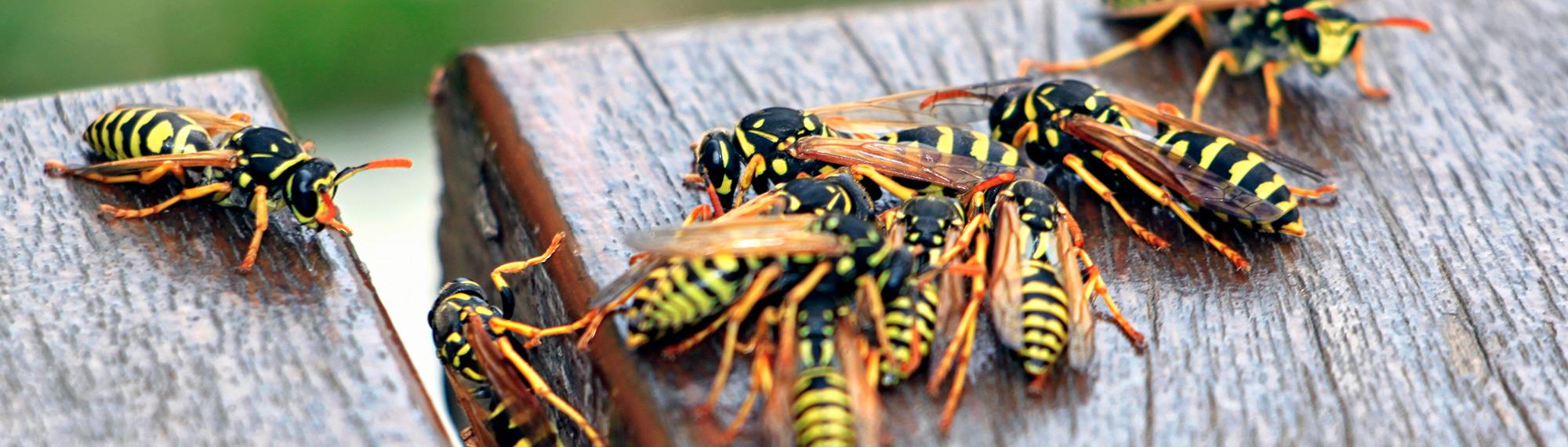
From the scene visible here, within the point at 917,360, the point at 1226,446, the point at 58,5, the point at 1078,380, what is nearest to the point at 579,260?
the point at 917,360

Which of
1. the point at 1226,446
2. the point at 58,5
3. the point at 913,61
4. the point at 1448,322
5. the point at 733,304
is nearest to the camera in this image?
the point at 1226,446

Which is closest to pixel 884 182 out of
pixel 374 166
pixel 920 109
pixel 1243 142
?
pixel 920 109

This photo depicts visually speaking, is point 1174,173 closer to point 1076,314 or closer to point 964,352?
point 1076,314

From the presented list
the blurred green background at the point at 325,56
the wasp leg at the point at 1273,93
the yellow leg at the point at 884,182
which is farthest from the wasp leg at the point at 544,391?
the blurred green background at the point at 325,56

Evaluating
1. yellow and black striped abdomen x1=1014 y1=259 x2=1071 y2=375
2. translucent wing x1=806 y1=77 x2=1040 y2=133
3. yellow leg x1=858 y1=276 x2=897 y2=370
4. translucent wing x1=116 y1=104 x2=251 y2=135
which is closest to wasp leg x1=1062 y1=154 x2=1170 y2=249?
translucent wing x1=806 y1=77 x2=1040 y2=133

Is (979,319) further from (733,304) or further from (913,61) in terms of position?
(913,61)

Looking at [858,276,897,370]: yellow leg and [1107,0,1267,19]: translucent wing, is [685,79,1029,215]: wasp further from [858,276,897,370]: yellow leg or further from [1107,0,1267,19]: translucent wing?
[1107,0,1267,19]: translucent wing
